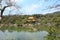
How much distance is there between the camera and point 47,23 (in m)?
3.63

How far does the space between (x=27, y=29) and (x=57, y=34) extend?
0.54 meters

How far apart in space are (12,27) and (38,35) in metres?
0.49

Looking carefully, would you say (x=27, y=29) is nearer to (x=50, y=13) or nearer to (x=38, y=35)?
(x=38, y=35)

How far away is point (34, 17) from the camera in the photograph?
370 cm

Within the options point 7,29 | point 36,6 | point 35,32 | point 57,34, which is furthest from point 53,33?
point 7,29

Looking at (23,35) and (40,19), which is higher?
(40,19)

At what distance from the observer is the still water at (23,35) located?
3620 millimetres

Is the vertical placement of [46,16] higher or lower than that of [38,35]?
higher

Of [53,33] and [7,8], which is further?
[7,8]

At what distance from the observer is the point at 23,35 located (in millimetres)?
3656

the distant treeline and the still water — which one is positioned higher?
the distant treeline

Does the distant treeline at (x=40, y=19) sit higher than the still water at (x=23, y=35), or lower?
higher

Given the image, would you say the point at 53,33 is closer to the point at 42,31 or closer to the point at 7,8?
the point at 42,31

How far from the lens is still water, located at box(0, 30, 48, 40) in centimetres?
362
